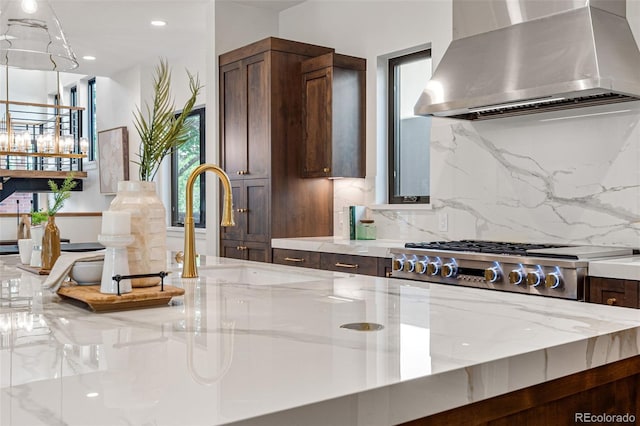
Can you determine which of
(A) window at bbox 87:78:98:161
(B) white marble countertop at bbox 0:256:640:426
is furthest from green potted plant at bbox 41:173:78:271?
(A) window at bbox 87:78:98:161

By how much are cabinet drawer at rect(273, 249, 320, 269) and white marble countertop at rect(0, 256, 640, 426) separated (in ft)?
7.95

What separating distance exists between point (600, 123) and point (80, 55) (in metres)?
5.96

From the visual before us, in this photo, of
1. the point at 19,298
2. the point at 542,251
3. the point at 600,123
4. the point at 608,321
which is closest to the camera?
the point at 608,321

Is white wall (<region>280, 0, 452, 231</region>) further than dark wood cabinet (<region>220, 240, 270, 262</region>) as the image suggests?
Answer: No

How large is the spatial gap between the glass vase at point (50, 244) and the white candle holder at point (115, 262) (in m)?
0.65

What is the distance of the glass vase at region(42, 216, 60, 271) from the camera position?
2016 mm

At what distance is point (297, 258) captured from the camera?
4273 millimetres

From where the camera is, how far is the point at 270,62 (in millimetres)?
4516

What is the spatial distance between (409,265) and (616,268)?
43.4 inches

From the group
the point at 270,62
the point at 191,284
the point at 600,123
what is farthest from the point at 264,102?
Result: the point at 191,284

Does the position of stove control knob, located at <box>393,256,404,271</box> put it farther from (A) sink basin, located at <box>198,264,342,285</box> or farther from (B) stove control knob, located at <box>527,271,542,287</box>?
(A) sink basin, located at <box>198,264,342,285</box>

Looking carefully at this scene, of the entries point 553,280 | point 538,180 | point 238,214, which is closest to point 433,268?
point 553,280

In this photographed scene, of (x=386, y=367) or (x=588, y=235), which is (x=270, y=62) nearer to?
(x=588, y=235)

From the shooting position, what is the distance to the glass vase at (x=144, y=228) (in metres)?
1.55
